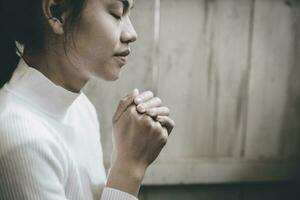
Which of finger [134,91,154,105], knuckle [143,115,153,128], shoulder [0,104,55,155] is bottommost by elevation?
knuckle [143,115,153,128]

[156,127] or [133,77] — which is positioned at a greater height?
[156,127]

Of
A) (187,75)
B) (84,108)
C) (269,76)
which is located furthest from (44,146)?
(269,76)

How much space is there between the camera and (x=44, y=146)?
2.90 feet

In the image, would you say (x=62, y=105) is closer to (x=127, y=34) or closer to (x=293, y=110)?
(x=127, y=34)

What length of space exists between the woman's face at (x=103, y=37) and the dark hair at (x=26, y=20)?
0.07 ft

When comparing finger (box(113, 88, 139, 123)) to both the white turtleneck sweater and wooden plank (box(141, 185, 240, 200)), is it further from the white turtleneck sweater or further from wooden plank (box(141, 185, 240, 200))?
wooden plank (box(141, 185, 240, 200))

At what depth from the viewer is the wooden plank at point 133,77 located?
5.59ft

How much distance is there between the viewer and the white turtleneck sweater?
843mm

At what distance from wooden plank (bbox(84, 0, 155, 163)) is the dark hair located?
0.73m

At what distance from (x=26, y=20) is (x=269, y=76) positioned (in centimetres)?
121

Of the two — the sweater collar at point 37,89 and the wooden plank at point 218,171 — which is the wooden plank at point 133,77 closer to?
the wooden plank at point 218,171

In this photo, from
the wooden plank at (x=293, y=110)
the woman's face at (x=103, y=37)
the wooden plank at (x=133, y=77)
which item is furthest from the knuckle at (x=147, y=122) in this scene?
the wooden plank at (x=293, y=110)

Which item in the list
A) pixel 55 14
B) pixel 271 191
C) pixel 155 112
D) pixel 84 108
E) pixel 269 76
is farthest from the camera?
pixel 271 191

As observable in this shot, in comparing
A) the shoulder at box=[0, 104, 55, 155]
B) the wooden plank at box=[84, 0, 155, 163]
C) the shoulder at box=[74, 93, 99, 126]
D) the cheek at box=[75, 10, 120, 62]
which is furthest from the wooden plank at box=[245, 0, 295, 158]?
the shoulder at box=[0, 104, 55, 155]
